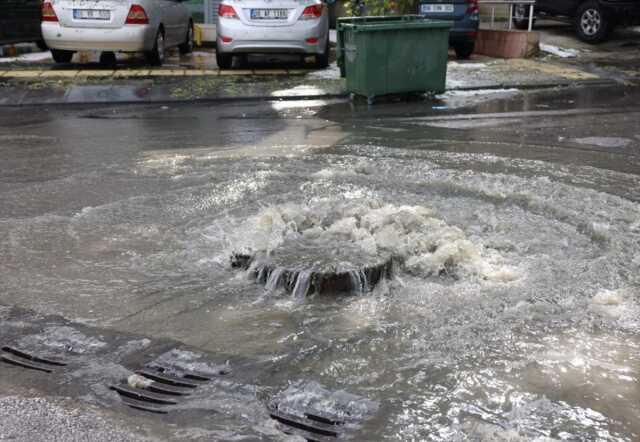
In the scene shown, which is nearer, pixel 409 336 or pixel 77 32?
pixel 409 336

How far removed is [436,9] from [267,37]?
4191 mm

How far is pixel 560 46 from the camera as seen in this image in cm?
1994

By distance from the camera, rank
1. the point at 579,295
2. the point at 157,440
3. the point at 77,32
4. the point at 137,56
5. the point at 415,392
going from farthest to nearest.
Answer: the point at 137,56 < the point at 77,32 < the point at 579,295 < the point at 415,392 < the point at 157,440

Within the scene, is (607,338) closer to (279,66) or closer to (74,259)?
(74,259)

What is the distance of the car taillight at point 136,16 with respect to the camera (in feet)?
49.8

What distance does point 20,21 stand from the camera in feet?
61.8

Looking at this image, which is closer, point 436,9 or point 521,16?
point 436,9

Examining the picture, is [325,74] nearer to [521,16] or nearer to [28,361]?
[521,16]

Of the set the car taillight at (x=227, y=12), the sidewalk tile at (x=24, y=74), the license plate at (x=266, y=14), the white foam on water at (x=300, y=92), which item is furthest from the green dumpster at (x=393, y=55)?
the sidewalk tile at (x=24, y=74)

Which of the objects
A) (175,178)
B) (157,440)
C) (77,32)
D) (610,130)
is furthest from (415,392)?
(77,32)

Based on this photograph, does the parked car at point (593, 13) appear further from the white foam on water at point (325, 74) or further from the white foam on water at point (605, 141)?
the white foam on water at point (605, 141)

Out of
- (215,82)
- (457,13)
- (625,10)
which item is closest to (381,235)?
(215,82)

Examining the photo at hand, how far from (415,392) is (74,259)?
2.90 meters

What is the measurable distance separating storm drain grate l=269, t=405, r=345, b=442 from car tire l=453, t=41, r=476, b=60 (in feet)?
49.8
